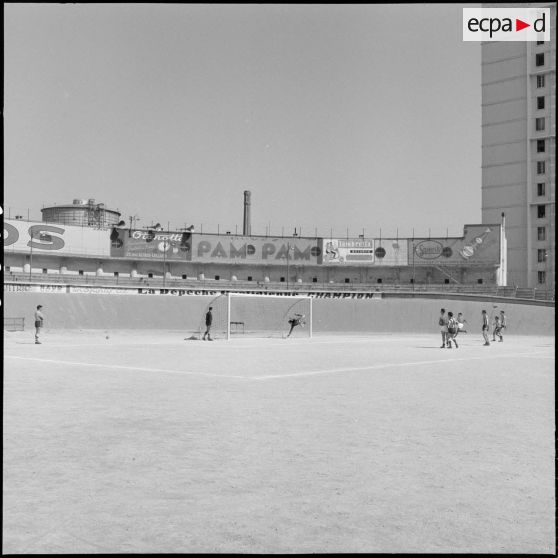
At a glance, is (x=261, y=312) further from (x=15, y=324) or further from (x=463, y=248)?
(x=463, y=248)

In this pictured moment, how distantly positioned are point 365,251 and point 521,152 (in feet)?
73.1

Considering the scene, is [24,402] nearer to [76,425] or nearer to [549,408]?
[76,425]

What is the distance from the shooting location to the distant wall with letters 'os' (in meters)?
42.3

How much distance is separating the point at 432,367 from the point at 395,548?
527 inches

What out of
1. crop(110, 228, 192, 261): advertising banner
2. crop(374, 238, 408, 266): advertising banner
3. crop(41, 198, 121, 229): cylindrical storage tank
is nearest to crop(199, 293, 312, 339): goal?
crop(110, 228, 192, 261): advertising banner

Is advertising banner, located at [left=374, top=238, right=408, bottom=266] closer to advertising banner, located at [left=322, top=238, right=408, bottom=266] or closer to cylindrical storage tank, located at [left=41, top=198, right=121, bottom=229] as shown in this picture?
advertising banner, located at [left=322, top=238, right=408, bottom=266]

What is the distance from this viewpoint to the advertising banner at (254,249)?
7200 cm

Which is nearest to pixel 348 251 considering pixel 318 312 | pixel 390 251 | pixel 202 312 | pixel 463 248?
pixel 390 251

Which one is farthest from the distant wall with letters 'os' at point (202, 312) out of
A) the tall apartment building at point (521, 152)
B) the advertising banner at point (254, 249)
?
the tall apartment building at point (521, 152)

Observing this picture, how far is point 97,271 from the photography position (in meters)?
67.7

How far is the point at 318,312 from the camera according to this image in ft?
159

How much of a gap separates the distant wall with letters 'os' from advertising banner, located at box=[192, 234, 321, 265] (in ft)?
73.9

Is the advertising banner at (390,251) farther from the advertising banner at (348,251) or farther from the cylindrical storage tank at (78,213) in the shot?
the cylindrical storage tank at (78,213)

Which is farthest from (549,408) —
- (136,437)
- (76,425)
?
(76,425)
